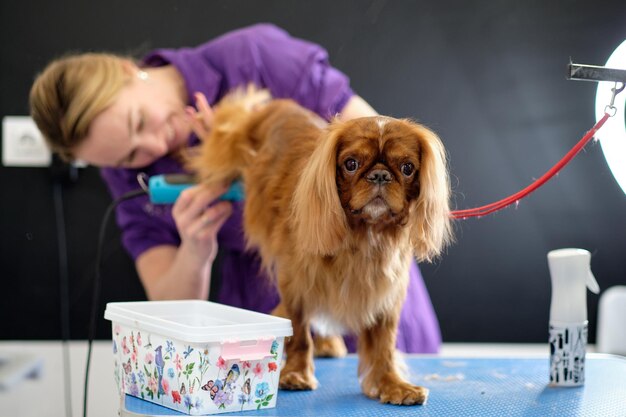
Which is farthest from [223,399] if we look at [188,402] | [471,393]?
[471,393]

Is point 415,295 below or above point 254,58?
below

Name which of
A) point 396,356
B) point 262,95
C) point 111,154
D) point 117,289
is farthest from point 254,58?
point 396,356

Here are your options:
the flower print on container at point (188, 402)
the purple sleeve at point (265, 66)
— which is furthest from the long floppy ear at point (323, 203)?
the purple sleeve at point (265, 66)

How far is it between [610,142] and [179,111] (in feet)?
2.76

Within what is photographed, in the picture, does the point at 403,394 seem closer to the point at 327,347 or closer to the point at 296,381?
the point at 296,381

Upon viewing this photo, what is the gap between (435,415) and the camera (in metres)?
1.04

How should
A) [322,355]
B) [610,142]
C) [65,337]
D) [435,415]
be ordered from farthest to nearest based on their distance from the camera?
[65,337] → [322,355] → [610,142] → [435,415]

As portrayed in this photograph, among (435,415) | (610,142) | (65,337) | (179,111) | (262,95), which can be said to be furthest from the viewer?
(65,337)

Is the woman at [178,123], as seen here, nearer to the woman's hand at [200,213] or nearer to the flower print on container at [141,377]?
the woman's hand at [200,213]

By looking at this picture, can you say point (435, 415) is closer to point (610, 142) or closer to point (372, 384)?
point (372, 384)

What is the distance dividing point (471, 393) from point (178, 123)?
31.7 inches

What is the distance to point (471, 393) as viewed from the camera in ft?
3.82

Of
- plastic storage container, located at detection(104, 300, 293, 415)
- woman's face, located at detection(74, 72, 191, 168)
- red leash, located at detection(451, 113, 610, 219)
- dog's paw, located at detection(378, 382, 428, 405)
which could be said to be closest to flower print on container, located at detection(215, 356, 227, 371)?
plastic storage container, located at detection(104, 300, 293, 415)

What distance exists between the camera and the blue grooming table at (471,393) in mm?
1062
